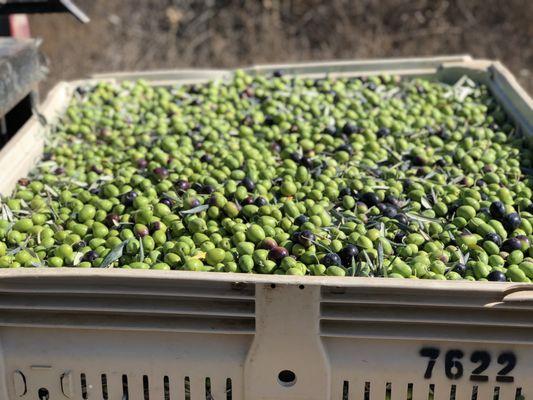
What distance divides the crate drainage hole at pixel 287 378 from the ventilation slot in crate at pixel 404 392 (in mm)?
159

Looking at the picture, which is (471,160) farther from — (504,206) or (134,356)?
(134,356)

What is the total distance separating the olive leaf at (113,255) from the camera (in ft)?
8.58

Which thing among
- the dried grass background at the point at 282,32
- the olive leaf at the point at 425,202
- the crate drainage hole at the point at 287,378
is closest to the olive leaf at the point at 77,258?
the crate drainage hole at the point at 287,378

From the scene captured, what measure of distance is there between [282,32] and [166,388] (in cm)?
740

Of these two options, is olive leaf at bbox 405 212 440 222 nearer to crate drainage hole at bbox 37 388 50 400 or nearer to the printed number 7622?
the printed number 7622

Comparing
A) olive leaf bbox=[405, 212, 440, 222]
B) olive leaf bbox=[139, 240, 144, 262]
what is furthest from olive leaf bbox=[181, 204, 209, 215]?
olive leaf bbox=[405, 212, 440, 222]

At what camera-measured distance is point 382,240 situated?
2.70 meters

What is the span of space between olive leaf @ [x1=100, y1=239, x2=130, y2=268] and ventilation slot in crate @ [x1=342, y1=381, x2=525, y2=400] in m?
1.00

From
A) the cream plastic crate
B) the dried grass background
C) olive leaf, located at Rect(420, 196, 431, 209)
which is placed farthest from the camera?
the dried grass background

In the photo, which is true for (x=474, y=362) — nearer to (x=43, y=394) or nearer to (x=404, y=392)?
(x=404, y=392)

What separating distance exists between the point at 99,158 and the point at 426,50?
616 cm

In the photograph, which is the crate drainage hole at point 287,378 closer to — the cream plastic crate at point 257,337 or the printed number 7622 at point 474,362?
the cream plastic crate at point 257,337

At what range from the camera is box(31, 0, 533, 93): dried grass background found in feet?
29.1

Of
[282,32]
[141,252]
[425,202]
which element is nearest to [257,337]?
[141,252]
